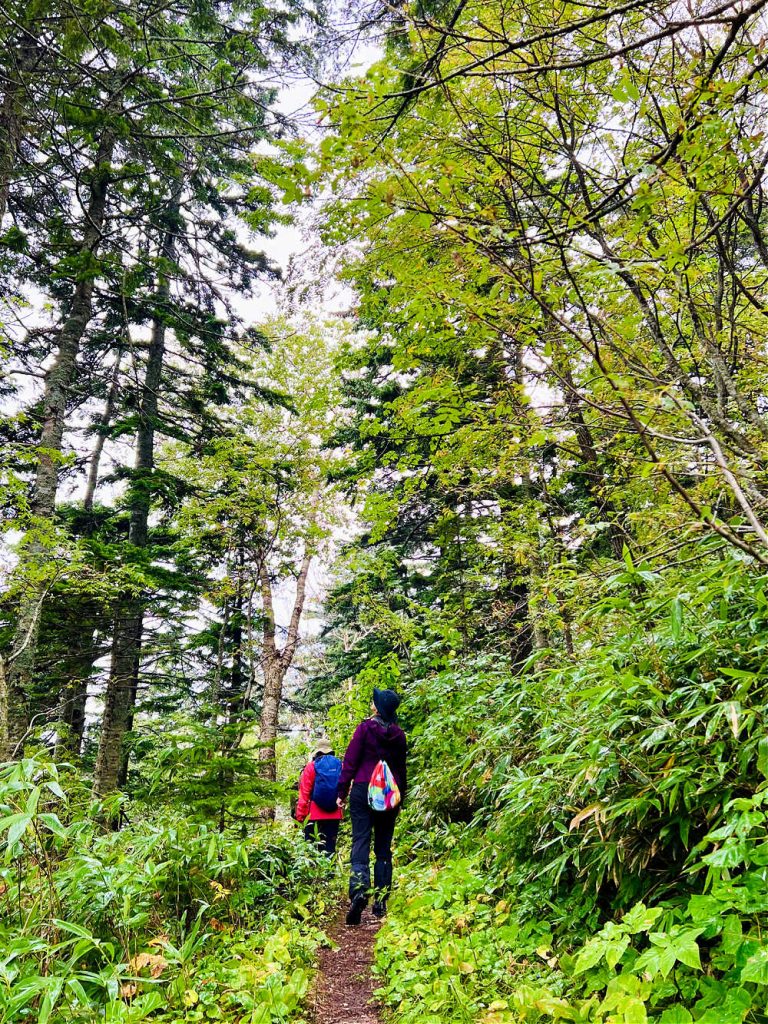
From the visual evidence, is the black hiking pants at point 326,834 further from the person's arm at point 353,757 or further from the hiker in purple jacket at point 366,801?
the person's arm at point 353,757

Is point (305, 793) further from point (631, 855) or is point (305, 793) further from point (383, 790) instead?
point (631, 855)

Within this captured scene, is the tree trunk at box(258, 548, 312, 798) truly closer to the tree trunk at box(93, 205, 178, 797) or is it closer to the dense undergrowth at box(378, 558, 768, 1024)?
the tree trunk at box(93, 205, 178, 797)

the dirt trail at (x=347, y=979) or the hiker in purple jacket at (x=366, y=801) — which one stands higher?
the hiker in purple jacket at (x=366, y=801)

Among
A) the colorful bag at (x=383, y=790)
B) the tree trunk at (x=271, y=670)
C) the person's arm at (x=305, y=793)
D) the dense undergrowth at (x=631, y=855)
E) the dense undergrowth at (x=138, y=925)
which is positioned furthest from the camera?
the tree trunk at (x=271, y=670)

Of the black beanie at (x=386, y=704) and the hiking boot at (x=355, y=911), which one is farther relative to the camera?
the black beanie at (x=386, y=704)

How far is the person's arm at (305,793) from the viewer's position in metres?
6.94

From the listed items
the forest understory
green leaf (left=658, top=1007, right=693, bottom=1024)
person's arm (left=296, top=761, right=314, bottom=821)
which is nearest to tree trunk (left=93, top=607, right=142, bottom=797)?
the forest understory

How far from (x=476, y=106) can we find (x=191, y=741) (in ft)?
17.9

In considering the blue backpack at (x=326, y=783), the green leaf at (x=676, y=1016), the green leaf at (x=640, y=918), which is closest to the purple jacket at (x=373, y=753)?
the blue backpack at (x=326, y=783)

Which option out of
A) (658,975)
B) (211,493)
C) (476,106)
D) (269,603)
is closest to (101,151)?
(211,493)

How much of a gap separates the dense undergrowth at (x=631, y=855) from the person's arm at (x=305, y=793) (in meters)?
2.48

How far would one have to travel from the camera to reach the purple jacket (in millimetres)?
5586

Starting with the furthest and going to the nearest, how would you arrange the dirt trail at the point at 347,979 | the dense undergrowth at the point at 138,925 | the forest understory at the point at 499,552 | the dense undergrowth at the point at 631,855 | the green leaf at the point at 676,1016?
the dirt trail at the point at 347,979, the dense undergrowth at the point at 138,925, the forest understory at the point at 499,552, the dense undergrowth at the point at 631,855, the green leaf at the point at 676,1016

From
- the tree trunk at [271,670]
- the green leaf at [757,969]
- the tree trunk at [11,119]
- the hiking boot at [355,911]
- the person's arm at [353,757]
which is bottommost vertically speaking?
the hiking boot at [355,911]
